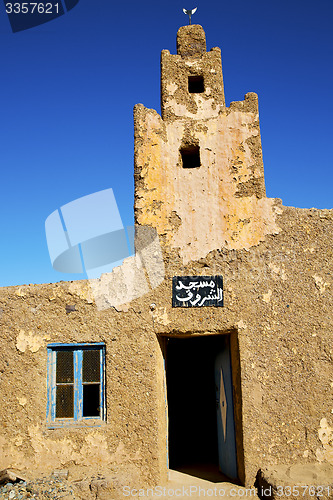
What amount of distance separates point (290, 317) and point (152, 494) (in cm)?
278

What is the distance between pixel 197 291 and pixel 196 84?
3.57 meters

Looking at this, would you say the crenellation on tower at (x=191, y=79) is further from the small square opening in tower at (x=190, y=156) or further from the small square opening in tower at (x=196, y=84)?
the small square opening in tower at (x=190, y=156)

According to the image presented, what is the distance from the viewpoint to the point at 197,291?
18.0 ft

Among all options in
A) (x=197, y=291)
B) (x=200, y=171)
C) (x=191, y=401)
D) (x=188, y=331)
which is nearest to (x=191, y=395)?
(x=191, y=401)

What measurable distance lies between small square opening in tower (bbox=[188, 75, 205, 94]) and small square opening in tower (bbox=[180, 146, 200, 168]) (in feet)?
3.51

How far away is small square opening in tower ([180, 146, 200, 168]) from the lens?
6.21 metres

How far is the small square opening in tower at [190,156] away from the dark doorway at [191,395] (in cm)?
341

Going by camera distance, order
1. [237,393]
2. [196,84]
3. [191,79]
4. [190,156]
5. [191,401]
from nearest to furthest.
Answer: [237,393]
[190,156]
[191,79]
[196,84]
[191,401]

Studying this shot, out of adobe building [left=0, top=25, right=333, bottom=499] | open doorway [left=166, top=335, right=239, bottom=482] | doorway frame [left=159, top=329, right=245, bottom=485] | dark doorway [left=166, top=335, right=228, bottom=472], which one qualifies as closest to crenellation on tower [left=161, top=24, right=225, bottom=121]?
adobe building [left=0, top=25, right=333, bottom=499]

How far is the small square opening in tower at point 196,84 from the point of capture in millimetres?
6637

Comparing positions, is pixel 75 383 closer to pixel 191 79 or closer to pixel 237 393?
pixel 237 393

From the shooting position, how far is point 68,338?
5453mm

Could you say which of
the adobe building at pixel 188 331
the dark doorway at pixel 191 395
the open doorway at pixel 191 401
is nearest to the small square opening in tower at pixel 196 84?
the adobe building at pixel 188 331

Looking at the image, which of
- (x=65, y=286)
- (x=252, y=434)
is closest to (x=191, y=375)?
(x=252, y=434)
